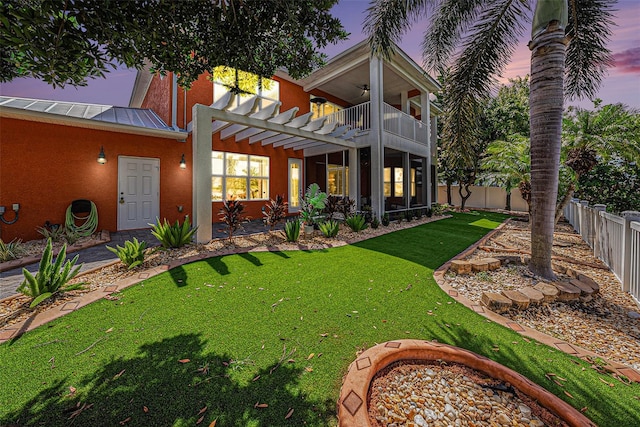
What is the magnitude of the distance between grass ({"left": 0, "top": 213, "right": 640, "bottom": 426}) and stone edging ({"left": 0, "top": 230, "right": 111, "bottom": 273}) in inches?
116

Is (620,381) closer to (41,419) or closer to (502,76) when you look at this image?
(41,419)

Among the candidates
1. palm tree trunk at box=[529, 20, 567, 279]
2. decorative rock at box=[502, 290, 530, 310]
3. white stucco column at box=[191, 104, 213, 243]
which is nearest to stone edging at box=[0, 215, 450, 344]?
white stucco column at box=[191, 104, 213, 243]

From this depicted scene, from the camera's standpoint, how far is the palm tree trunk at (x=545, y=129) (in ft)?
13.5

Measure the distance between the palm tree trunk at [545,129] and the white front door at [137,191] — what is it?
10.0 metres

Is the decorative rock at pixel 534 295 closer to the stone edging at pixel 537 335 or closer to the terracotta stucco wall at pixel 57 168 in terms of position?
the stone edging at pixel 537 335

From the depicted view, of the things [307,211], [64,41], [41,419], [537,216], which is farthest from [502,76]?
[41,419]

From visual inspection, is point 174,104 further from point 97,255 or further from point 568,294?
point 568,294

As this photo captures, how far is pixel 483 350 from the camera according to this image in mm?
2469

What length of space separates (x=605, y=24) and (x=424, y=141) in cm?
737

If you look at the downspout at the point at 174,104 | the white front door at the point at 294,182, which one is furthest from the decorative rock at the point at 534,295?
the downspout at the point at 174,104

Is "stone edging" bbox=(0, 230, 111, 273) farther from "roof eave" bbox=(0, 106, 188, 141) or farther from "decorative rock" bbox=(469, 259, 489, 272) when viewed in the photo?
"decorative rock" bbox=(469, 259, 489, 272)

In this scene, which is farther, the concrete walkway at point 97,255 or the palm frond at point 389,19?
the palm frond at point 389,19

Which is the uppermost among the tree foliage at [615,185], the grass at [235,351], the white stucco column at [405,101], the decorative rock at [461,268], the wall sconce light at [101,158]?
the white stucco column at [405,101]

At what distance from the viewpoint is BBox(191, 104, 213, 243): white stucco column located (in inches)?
231
